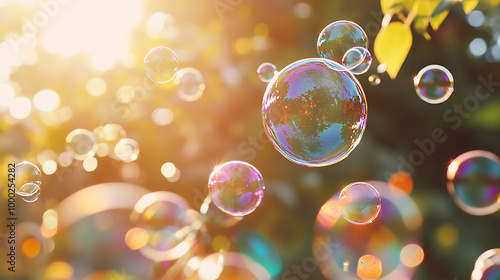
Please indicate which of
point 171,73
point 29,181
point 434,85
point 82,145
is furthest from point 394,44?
point 29,181

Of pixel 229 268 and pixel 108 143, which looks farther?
pixel 108 143

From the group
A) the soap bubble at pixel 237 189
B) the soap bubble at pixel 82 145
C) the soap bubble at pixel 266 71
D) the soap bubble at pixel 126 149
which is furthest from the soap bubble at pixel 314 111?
the soap bubble at pixel 82 145

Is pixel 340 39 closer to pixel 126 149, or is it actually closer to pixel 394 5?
pixel 394 5

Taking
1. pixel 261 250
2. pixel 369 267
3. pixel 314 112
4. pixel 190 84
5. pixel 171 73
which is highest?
pixel 171 73

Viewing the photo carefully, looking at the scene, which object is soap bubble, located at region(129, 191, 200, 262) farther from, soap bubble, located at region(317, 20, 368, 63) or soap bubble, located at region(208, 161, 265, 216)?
soap bubble, located at region(317, 20, 368, 63)

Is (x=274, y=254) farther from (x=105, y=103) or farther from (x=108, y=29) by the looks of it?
(x=108, y=29)

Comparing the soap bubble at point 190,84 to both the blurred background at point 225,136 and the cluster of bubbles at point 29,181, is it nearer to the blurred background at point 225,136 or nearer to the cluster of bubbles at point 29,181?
the blurred background at point 225,136

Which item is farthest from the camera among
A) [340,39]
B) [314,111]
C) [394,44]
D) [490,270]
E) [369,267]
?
[369,267]
